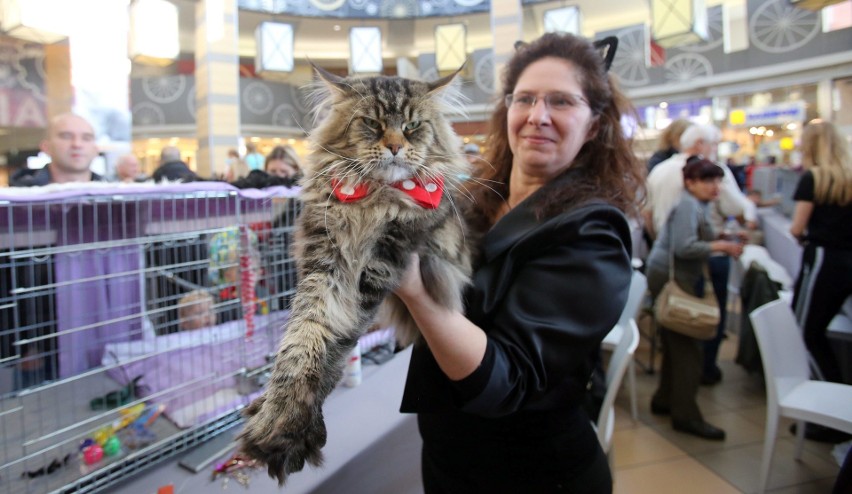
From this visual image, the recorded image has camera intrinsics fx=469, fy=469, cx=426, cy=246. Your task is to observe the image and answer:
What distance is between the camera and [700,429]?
8.91ft

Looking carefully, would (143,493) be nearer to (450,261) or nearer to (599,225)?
(450,261)

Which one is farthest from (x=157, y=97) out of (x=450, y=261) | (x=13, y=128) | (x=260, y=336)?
(x=450, y=261)

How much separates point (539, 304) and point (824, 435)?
276cm

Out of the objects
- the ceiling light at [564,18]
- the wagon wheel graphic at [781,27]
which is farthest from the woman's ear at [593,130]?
the wagon wheel graphic at [781,27]

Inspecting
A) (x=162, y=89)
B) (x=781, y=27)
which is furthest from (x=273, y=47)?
(x=781, y=27)

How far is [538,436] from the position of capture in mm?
1030

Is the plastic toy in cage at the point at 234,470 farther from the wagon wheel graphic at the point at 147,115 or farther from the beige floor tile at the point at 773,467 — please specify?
the wagon wheel graphic at the point at 147,115

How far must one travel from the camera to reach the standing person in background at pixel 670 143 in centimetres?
391

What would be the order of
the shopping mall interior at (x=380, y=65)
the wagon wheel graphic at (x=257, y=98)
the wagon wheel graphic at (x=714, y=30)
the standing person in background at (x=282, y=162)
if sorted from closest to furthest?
1. the standing person in background at (x=282, y=162)
2. the shopping mall interior at (x=380, y=65)
3. the wagon wheel graphic at (x=714, y=30)
4. the wagon wheel graphic at (x=257, y=98)

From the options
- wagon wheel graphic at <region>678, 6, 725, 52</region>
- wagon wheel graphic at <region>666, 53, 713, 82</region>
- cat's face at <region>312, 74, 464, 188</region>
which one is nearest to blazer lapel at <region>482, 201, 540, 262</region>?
cat's face at <region>312, 74, 464, 188</region>

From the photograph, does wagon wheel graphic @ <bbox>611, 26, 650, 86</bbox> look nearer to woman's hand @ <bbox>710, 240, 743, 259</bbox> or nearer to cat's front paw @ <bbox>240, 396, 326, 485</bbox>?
woman's hand @ <bbox>710, 240, 743, 259</bbox>

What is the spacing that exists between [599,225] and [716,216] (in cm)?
283

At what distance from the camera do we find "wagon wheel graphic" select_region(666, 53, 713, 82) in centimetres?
894

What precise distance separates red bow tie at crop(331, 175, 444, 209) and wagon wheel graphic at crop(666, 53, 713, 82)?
10058 millimetres
